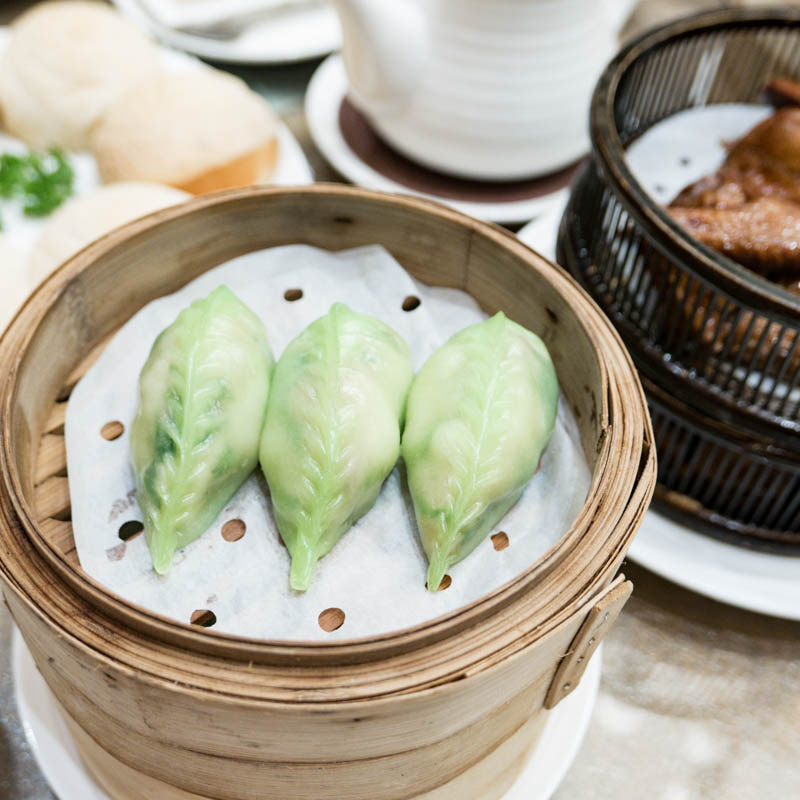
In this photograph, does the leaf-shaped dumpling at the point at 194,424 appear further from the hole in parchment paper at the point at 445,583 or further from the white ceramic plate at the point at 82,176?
the white ceramic plate at the point at 82,176

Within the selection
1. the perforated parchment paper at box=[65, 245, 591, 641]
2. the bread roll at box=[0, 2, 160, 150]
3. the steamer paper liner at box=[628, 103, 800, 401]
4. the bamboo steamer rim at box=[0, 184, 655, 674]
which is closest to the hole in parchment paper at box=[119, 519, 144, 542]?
the perforated parchment paper at box=[65, 245, 591, 641]

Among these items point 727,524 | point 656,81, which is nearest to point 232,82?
point 656,81

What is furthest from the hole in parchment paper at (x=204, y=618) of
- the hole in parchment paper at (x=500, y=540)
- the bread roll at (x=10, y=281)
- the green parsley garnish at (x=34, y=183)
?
the green parsley garnish at (x=34, y=183)

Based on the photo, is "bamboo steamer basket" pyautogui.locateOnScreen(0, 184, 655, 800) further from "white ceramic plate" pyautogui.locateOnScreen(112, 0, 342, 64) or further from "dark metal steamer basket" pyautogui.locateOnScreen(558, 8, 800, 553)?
"white ceramic plate" pyautogui.locateOnScreen(112, 0, 342, 64)

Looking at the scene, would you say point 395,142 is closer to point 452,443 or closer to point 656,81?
point 656,81

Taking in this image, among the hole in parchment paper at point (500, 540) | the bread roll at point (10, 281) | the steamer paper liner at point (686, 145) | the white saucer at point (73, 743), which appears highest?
the steamer paper liner at point (686, 145)

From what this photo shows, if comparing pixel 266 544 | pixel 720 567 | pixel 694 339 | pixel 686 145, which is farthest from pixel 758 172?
pixel 266 544
